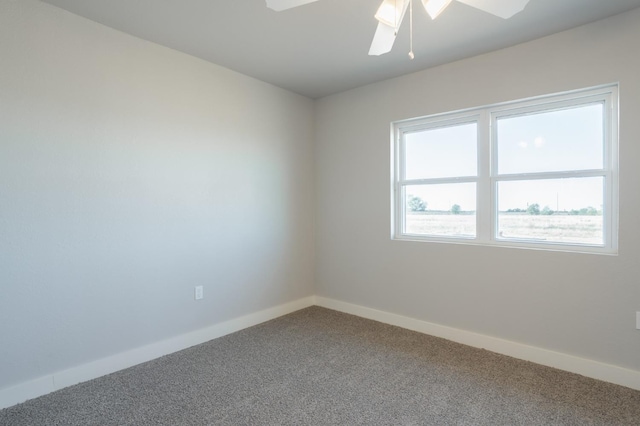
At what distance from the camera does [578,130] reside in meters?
2.50

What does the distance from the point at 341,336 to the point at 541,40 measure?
2.90 meters

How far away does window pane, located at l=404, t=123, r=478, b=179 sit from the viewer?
3.02m

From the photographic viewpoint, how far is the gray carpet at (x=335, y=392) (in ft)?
6.25

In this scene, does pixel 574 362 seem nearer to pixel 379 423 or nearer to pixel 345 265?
pixel 379 423

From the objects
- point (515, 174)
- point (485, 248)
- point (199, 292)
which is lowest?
point (199, 292)

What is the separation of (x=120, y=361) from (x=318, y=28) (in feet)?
9.25

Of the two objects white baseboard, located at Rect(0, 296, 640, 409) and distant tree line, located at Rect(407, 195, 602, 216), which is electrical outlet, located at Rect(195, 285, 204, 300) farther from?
distant tree line, located at Rect(407, 195, 602, 216)

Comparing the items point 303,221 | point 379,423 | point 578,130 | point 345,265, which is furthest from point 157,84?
point 578,130

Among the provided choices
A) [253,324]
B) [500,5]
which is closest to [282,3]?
[500,5]

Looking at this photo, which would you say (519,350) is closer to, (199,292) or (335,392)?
(335,392)

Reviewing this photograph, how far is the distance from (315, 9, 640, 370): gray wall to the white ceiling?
0.66 ft

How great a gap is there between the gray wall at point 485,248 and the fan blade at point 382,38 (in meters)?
1.41

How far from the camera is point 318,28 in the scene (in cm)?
240

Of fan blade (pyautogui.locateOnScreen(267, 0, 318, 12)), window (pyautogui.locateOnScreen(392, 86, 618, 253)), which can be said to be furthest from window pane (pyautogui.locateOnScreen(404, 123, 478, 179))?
fan blade (pyautogui.locateOnScreen(267, 0, 318, 12))
